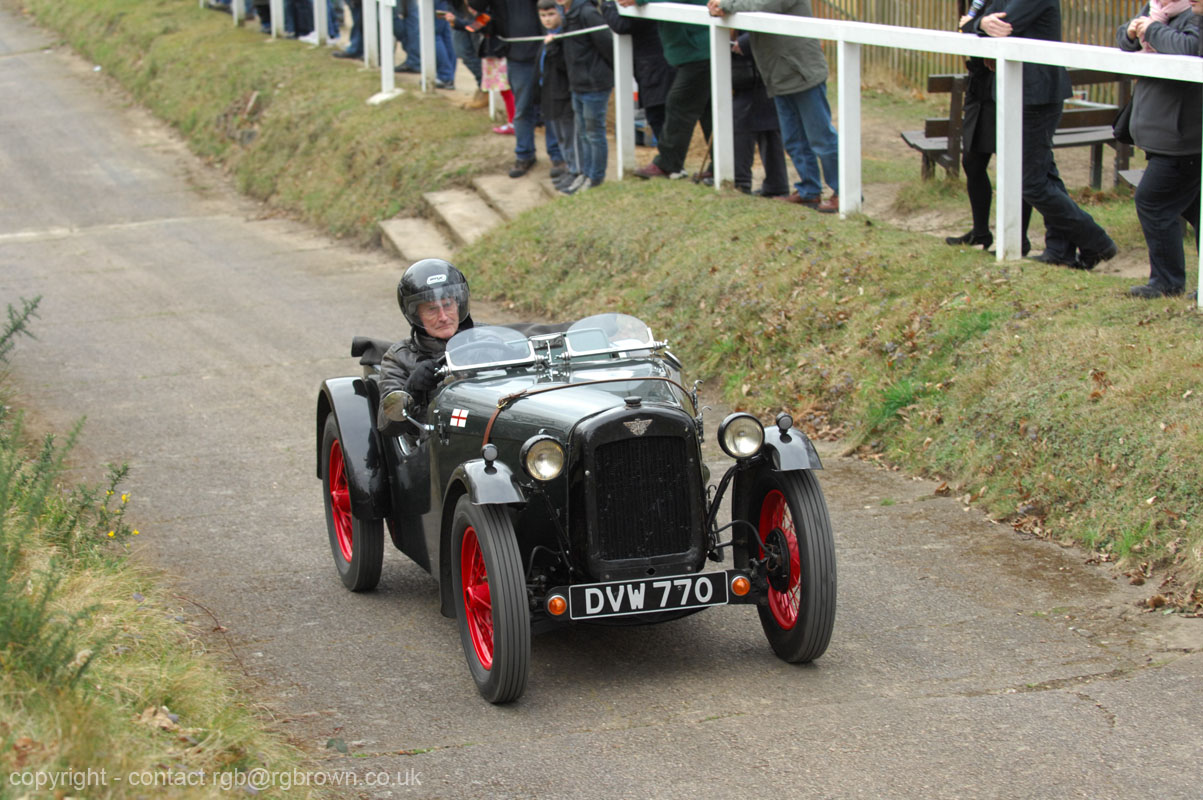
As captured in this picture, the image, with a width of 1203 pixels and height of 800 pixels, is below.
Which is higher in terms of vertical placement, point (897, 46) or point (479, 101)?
point (897, 46)

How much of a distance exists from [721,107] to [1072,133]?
9.75ft

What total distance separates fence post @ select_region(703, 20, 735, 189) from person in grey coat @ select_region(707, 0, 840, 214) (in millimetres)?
290

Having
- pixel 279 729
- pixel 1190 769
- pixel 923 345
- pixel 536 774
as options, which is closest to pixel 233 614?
pixel 279 729

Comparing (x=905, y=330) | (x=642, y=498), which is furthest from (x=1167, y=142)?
(x=642, y=498)

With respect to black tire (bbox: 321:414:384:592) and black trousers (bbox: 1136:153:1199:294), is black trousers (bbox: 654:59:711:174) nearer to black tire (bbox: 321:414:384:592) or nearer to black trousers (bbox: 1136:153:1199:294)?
black trousers (bbox: 1136:153:1199:294)

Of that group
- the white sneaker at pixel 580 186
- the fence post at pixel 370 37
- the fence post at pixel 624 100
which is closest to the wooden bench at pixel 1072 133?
the fence post at pixel 624 100

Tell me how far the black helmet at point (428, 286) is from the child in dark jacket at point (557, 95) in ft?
26.0

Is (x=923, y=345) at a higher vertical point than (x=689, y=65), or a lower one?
lower

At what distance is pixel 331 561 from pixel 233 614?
904 millimetres

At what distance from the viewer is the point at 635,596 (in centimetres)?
492

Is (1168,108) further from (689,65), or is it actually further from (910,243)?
(689,65)

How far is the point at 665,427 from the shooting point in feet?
16.3

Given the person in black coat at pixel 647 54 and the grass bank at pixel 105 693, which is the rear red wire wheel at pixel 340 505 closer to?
the grass bank at pixel 105 693

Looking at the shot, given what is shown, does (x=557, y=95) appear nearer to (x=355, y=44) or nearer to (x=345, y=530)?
(x=345, y=530)
